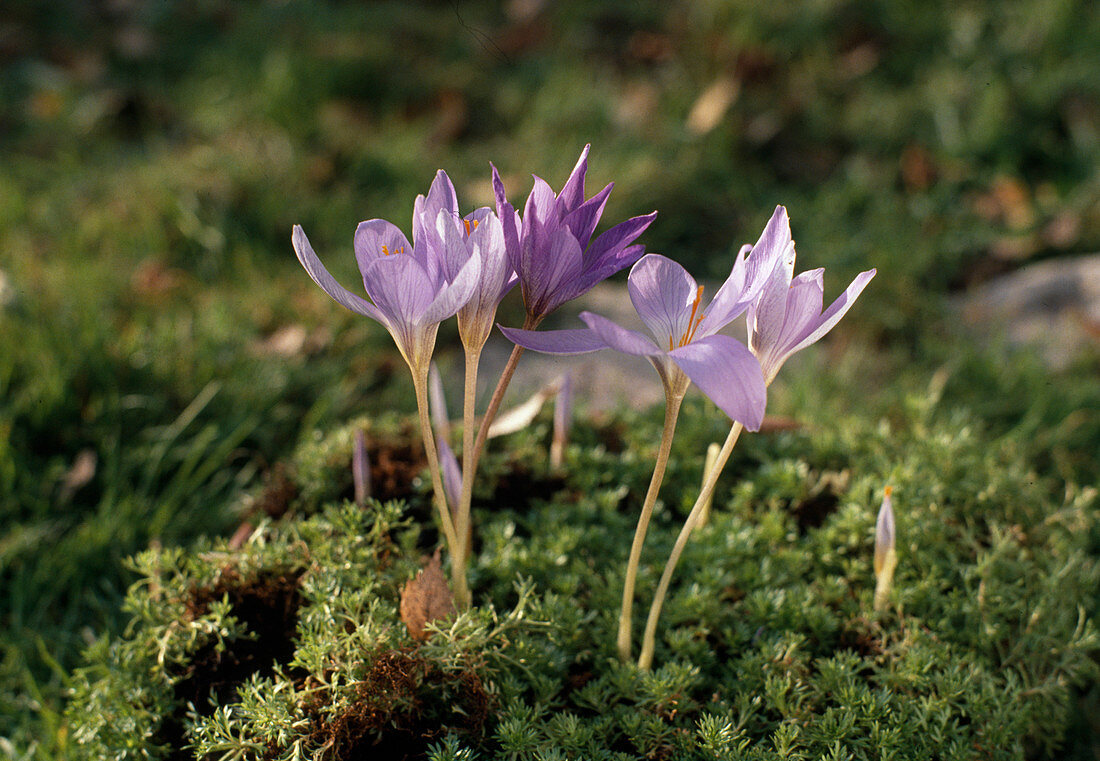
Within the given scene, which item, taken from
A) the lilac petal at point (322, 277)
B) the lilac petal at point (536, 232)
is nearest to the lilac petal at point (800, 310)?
the lilac petal at point (536, 232)

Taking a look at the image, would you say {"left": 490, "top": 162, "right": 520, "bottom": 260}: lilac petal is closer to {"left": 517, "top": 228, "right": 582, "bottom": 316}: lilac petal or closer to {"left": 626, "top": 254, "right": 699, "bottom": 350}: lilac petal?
{"left": 517, "top": 228, "right": 582, "bottom": 316}: lilac petal

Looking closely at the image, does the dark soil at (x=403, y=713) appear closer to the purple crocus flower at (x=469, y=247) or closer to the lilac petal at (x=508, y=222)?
the purple crocus flower at (x=469, y=247)

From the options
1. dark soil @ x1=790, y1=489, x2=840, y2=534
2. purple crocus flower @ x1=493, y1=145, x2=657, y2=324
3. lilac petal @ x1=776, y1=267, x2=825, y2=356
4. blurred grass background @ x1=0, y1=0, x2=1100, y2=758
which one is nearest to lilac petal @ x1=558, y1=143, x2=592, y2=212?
purple crocus flower @ x1=493, y1=145, x2=657, y2=324

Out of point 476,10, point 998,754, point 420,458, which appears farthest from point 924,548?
point 476,10

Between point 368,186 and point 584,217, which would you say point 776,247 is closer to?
point 584,217

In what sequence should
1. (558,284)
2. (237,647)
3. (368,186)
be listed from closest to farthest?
(558,284) < (237,647) < (368,186)

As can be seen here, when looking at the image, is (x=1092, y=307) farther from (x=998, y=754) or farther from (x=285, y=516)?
(x=285, y=516)

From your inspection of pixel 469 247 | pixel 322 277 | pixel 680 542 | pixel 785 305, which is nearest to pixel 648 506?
pixel 680 542
